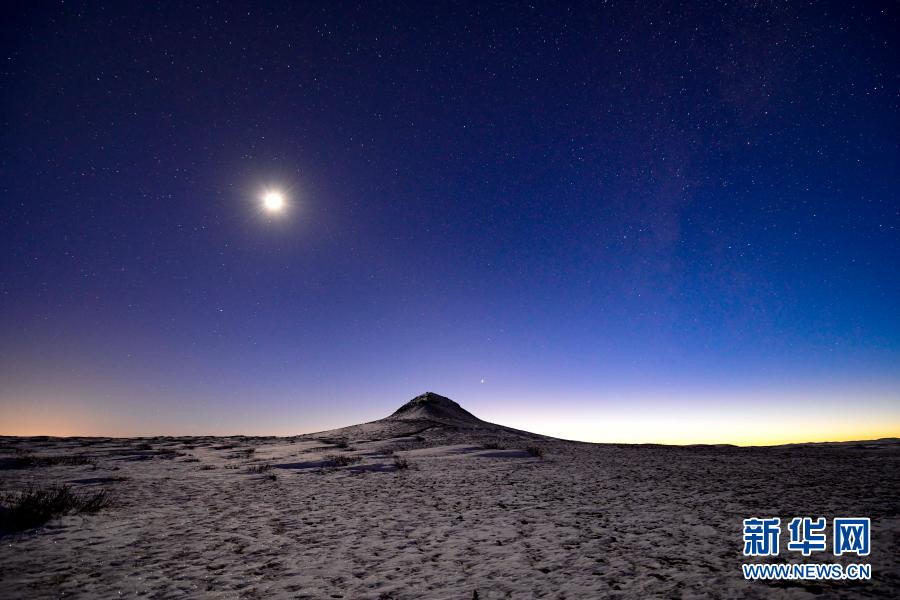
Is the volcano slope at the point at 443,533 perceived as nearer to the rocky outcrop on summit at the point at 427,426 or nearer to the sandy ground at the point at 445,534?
the sandy ground at the point at 445,534

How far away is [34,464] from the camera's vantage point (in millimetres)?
15891

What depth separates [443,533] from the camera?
6750mm

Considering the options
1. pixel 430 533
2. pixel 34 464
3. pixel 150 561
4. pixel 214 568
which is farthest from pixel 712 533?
pixel 34 464

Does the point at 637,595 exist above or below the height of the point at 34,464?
above

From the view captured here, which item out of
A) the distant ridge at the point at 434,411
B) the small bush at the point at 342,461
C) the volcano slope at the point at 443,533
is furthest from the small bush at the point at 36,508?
the distant ridge at the point at 434,411

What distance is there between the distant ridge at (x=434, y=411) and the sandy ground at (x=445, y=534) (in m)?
25.3

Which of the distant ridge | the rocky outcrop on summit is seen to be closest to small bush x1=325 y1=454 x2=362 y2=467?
the rocky outcrop on summit

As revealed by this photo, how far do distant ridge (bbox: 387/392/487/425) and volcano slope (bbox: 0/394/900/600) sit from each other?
2476 cm

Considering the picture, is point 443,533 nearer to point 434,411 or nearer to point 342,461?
point 342,461

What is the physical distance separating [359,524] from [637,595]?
5.27 meters

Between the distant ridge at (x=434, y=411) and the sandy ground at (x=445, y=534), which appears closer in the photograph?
the sandy ground at (x=445, y=534)

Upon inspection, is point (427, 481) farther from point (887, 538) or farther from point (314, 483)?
point (887, 538)

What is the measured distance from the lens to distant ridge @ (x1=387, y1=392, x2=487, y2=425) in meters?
38.2

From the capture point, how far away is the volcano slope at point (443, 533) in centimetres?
460
